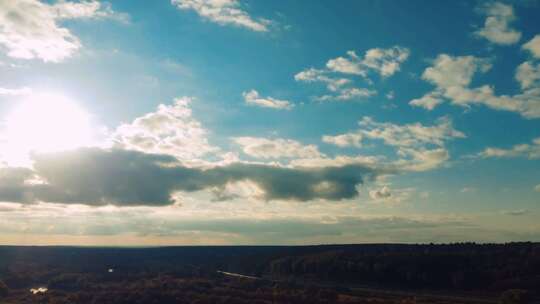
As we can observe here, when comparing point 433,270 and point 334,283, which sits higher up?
point 433,270

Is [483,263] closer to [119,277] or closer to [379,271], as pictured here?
[379,271]

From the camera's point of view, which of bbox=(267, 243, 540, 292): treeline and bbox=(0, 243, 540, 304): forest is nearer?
bbox=(0, 243, 540, 304): forest

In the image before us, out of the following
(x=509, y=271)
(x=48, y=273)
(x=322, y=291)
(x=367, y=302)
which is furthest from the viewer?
(x=48, y=273)

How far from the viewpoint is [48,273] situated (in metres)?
178

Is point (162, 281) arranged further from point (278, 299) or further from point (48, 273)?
point (48, 273)

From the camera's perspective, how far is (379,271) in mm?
164750

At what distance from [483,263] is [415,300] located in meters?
66.9

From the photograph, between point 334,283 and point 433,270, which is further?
point 334,283

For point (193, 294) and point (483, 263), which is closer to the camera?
point (193, 294)

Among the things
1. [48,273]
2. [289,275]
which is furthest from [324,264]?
[48,273]

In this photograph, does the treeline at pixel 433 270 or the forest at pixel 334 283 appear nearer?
the forest at pixel 334 283

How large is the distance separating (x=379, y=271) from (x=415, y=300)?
58010 mm

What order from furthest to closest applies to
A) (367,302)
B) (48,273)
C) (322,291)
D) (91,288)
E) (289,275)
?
1. (289,275)
2. (48,273)
3. (91,288)
4. (322,291)
5. (367,302)

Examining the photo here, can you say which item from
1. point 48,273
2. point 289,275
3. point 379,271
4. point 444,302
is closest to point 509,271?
point 379,271
